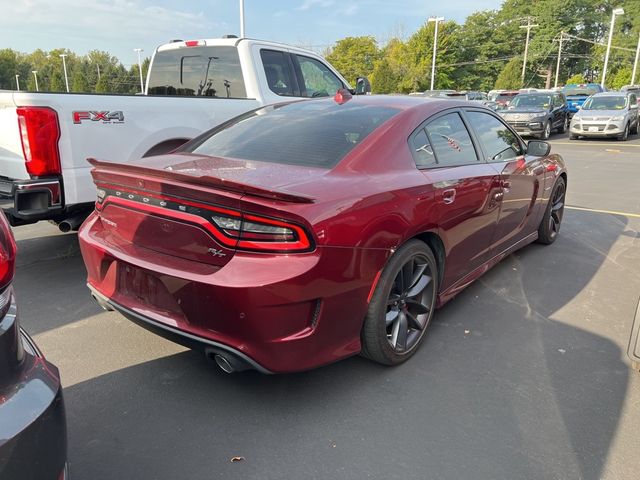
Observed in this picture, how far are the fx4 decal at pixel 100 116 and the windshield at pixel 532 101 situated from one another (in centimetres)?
1858

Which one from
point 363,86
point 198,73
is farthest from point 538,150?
point 198,73

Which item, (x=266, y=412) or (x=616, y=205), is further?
(x=616, y=205)

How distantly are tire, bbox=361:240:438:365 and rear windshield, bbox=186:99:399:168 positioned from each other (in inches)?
27.5

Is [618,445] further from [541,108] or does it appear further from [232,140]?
[541,108]

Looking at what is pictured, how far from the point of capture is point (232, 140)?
3336 mm

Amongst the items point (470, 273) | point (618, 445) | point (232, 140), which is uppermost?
point (232, 140)

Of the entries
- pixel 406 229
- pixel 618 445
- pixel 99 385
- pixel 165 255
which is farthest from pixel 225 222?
pixel 618 445

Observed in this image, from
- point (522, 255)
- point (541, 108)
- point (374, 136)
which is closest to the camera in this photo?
point (374, 136)

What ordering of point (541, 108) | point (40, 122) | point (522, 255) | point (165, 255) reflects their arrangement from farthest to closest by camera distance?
point (541, 108) → point (522, 255) → point (40, 122) → point (165, 255)

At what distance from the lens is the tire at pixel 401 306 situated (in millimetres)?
2699

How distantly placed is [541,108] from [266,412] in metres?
19.6

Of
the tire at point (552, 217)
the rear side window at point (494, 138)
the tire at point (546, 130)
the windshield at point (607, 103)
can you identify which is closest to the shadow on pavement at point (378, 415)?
the rear side window at point (494, 138)

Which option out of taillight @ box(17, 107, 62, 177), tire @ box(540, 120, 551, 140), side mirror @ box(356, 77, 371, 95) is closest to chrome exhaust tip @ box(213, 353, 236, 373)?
taillight @ box(17, 107, 62, 177)

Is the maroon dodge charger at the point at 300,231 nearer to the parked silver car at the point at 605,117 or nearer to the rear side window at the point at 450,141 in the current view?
the rear side window at the point at 450,141
